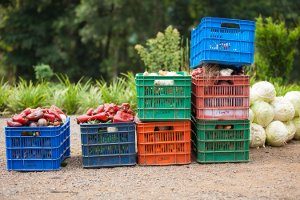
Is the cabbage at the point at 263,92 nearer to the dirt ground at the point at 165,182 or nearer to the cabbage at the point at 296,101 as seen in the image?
the cabbage at the point at 296,101

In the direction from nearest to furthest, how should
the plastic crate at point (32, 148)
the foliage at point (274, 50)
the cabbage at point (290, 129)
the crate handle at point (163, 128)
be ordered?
the plastic crate at point (32, 148), the crate handle at point (163, 128), the cabbage at point (290, 129), the foliage at point (274, 50)

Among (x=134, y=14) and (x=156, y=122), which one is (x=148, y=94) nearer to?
(x=156, y=122)

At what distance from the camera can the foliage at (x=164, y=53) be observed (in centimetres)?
1151

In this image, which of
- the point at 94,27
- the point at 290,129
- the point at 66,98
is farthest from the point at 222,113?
the point at 94,27

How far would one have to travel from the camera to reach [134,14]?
68.1 feet

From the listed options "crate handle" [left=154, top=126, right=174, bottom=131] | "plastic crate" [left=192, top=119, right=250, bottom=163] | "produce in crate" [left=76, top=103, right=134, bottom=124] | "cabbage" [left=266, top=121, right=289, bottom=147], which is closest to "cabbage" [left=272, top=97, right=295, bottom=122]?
"cabbage" [left=266, top=121, right=289, bottom=147]

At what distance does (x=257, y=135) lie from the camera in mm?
7176

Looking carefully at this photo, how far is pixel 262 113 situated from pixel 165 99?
5.58 ft

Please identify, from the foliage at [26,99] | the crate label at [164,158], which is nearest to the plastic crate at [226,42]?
the crate label at [164,158]

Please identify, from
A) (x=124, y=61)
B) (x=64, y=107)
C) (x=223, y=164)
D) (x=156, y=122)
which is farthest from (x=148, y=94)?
(x=124, y=61)

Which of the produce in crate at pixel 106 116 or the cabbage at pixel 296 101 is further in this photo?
the cabbage at pixel 296 101

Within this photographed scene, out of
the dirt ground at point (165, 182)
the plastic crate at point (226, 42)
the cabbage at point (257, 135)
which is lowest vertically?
the dirt ground at point (165, 182)

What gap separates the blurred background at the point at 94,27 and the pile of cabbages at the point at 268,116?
12893 mm

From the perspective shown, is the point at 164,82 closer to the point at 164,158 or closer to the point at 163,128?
Answer: the point at 163,128
